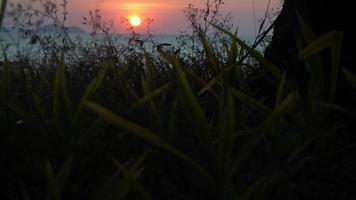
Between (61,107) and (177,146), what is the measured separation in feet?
1.11

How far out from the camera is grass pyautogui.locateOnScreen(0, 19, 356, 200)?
139cm

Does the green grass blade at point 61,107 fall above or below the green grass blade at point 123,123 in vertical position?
above

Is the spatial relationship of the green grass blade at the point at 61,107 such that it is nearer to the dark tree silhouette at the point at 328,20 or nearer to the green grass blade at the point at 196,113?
the green grass blade at the point at 196,113

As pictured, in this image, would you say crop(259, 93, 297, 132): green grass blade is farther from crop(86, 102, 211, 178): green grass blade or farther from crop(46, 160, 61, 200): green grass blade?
crop(46, 160, 61, 200): green grass blade

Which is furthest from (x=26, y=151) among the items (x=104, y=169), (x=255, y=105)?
(x=255, y=105)

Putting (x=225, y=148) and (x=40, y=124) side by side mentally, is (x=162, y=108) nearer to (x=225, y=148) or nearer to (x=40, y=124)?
(x=40, y=124)

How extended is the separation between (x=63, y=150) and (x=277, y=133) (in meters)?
0.58

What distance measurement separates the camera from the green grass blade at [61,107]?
5.56 ft

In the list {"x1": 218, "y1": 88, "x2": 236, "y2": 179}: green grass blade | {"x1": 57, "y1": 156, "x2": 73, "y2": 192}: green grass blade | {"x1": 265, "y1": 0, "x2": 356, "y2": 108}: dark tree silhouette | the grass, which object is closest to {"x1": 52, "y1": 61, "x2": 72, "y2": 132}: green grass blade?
the grass

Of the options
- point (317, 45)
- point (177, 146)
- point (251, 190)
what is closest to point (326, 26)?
point (317, 45)

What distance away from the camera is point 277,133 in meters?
1.57

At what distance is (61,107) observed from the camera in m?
1.71

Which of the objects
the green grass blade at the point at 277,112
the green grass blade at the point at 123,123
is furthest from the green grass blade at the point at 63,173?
the green grass blade at the point at 277,112

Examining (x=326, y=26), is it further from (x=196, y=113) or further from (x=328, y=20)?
(x=196, y=113)
